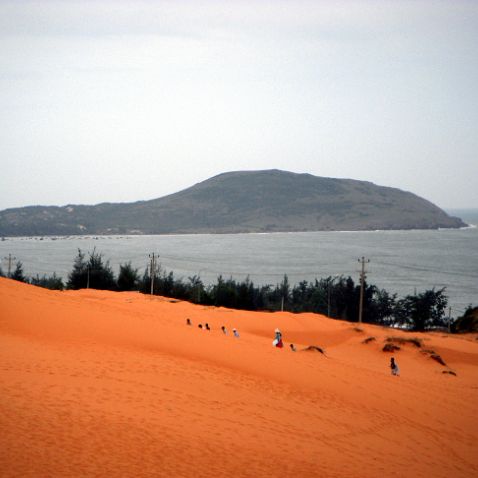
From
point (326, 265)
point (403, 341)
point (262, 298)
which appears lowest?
point (262, 298)

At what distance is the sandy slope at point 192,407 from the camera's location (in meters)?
8.07

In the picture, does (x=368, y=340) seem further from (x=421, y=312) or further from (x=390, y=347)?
(x=421, y=312)

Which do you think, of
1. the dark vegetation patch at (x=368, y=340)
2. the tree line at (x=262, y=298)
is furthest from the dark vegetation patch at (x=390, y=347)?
the tree line at (x=262, y=298)

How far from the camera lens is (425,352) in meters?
25.6

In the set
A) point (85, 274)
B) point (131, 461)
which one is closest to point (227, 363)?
point (131, 461)

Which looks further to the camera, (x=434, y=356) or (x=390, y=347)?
(x=390, y=347)

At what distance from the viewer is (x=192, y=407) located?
1065 cm

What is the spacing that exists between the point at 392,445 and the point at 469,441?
8.31 ft

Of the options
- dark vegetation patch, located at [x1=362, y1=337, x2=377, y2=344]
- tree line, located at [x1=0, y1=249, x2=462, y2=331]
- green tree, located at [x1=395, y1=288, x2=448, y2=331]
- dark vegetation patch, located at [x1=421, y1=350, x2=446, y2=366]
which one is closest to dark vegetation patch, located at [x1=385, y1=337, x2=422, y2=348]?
dark vegetation patch, located at [x1=362, y1=337, x2=377, y2=344]

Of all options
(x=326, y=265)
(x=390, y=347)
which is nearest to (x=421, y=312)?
(x=390, y=347)

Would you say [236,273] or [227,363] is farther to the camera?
[236,273]

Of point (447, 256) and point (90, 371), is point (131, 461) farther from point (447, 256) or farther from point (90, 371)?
point (447, 256)

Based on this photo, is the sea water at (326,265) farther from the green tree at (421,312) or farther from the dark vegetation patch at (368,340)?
the dark vegetation patch at (368,340)

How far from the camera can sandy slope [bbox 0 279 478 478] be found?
8.07 meters
